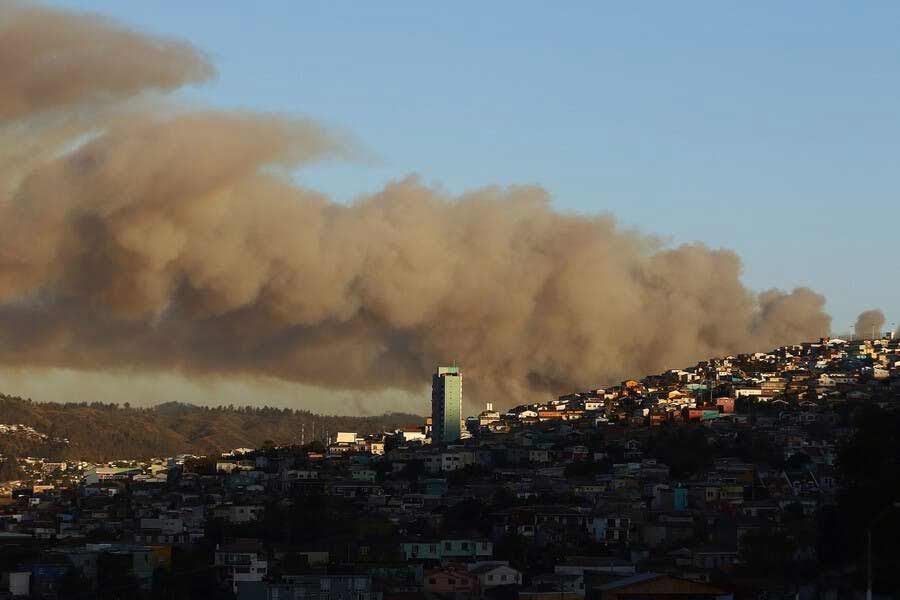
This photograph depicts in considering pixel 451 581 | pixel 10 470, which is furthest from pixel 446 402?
pixel 451 581

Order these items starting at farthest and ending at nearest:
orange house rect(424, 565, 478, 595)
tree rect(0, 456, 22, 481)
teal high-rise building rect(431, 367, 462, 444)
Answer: tree rect(0, 456, 22, 481) → teal high-rise building rect(431, 367, 462, 444) → orange house rect(424, 565, 478, 595)

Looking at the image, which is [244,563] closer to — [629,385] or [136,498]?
[136,498]

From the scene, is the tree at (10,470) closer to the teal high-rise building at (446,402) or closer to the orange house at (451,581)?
the teal high-rise building at (446,402)

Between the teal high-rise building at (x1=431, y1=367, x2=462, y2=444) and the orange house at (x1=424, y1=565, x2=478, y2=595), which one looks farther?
the teal high-rise building at (x1=431, y1=367, x2=462, y2=444)

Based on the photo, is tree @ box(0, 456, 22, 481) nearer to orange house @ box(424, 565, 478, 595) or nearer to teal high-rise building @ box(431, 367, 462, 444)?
teal high-rise building @ box(431, 367, 462, 444)

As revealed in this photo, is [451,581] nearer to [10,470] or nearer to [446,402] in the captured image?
[446,402]

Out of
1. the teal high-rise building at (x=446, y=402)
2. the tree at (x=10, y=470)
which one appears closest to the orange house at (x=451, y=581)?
the teal high-rise building at (x=446, y=402)

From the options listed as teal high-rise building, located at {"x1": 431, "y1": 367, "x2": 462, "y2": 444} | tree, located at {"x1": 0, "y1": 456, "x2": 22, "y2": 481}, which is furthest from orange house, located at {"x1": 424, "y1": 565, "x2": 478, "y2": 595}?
tree, located at {"x1": 0, "y1": 456, "x2": 22, "y2": 481}

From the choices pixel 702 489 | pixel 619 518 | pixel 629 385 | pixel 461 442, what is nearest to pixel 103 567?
pixel 619 518
